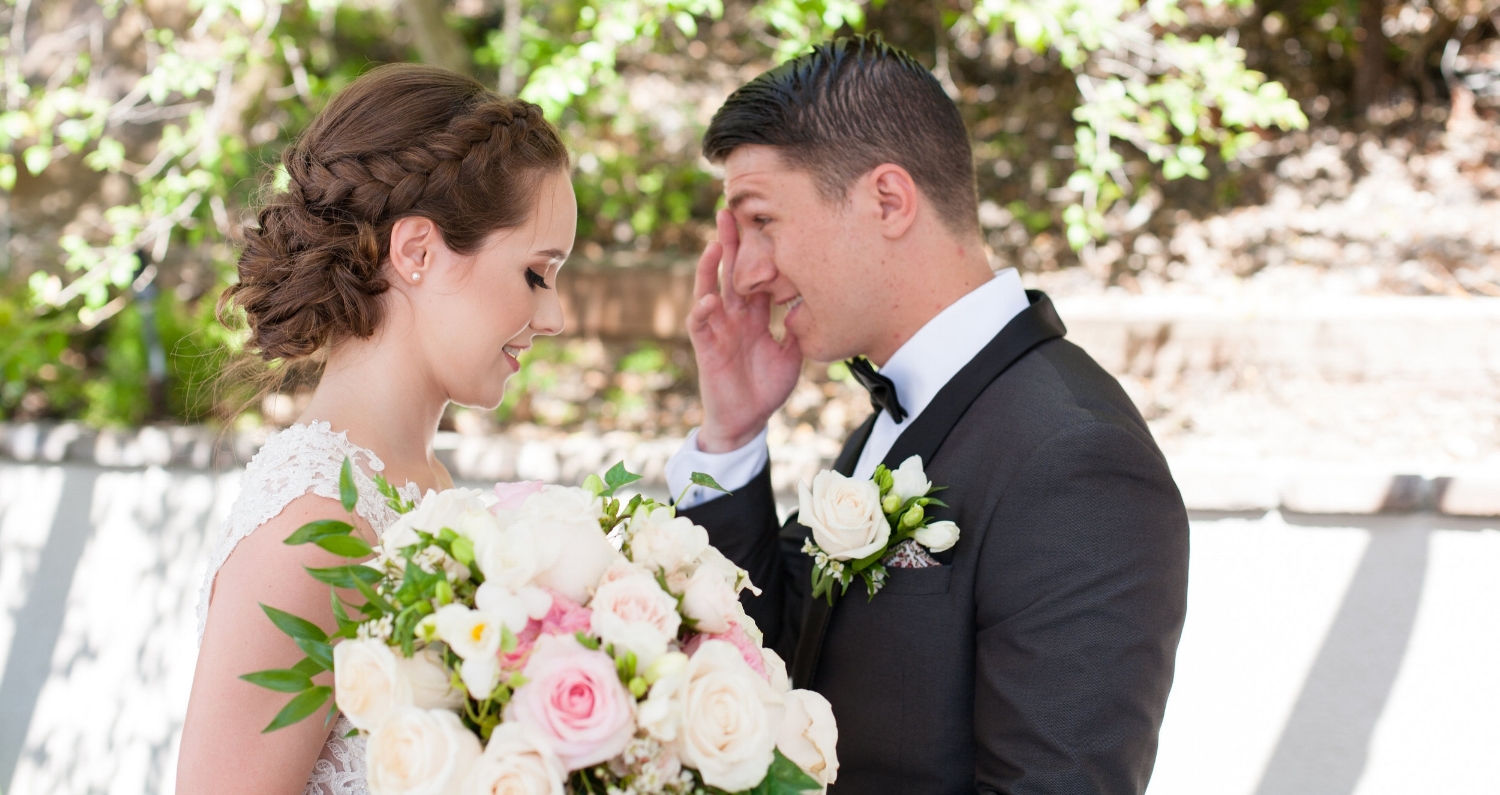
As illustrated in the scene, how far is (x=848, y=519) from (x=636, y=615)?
0.62m

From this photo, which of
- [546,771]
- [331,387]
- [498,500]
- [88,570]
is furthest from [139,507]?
[546,771]

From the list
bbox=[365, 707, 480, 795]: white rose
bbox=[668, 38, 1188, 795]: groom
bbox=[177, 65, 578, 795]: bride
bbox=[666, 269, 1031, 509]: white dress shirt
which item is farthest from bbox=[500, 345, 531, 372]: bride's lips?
bbox=[365, 707, 480, 795]: white rose

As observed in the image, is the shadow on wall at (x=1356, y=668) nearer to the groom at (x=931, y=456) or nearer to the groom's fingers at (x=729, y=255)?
the groom at (x=931, y=456)

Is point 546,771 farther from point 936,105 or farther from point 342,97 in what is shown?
point 936,105

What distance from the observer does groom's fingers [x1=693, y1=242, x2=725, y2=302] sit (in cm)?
224

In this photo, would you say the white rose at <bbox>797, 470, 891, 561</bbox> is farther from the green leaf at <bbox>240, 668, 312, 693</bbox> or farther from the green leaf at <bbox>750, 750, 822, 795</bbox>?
the green leaf at <bbox>240, 668, 312, 693</bbox>

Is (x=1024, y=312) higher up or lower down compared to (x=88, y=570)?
higher up

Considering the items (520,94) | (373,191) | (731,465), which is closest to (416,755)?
(373,191)

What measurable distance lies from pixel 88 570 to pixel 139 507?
0.31 m

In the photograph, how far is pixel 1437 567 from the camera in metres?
2.79

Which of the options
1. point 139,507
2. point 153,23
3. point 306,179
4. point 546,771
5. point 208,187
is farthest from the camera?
point 153,23

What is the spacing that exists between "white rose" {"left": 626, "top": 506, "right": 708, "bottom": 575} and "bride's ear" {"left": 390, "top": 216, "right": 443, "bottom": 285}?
0.73 m

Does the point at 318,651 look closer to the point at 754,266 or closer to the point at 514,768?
the point at 514,768

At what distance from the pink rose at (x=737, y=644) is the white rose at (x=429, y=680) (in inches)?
9.7
